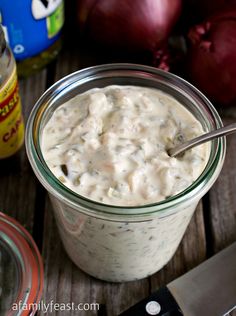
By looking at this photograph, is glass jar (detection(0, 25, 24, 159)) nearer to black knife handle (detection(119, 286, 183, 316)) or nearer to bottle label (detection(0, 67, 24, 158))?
bottle label (detection(0, 67, 24, 158))

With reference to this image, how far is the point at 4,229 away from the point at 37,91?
34cm

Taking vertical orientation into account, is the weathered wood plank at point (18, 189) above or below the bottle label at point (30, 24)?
below

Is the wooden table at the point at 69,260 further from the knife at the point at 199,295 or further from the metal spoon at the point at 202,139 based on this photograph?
the metal spoon at the point at 202,139

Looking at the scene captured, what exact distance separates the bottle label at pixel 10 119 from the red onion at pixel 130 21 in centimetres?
27

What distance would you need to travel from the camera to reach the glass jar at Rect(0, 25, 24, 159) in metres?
0.94

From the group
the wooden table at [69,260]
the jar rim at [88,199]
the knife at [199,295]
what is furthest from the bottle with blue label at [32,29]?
the knife at [199,295]

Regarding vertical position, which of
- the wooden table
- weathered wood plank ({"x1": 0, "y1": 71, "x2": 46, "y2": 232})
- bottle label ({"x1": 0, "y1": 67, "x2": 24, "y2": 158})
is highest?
bottle label ({"x1": 0, "y1": 67, "x2": 24, "y2": 158})

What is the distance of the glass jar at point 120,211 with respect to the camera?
0.79 meters

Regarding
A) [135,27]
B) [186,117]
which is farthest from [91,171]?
[135,27]

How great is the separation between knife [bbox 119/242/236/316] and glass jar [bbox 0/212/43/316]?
0.50 ft

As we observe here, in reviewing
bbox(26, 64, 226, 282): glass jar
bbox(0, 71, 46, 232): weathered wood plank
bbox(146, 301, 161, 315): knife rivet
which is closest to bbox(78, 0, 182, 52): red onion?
bbox(26, 64, 226, 282): glass jar

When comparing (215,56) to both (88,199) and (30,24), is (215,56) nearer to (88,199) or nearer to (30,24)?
(30,24)

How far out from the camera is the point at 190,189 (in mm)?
797

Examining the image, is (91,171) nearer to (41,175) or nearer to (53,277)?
(41,175)
